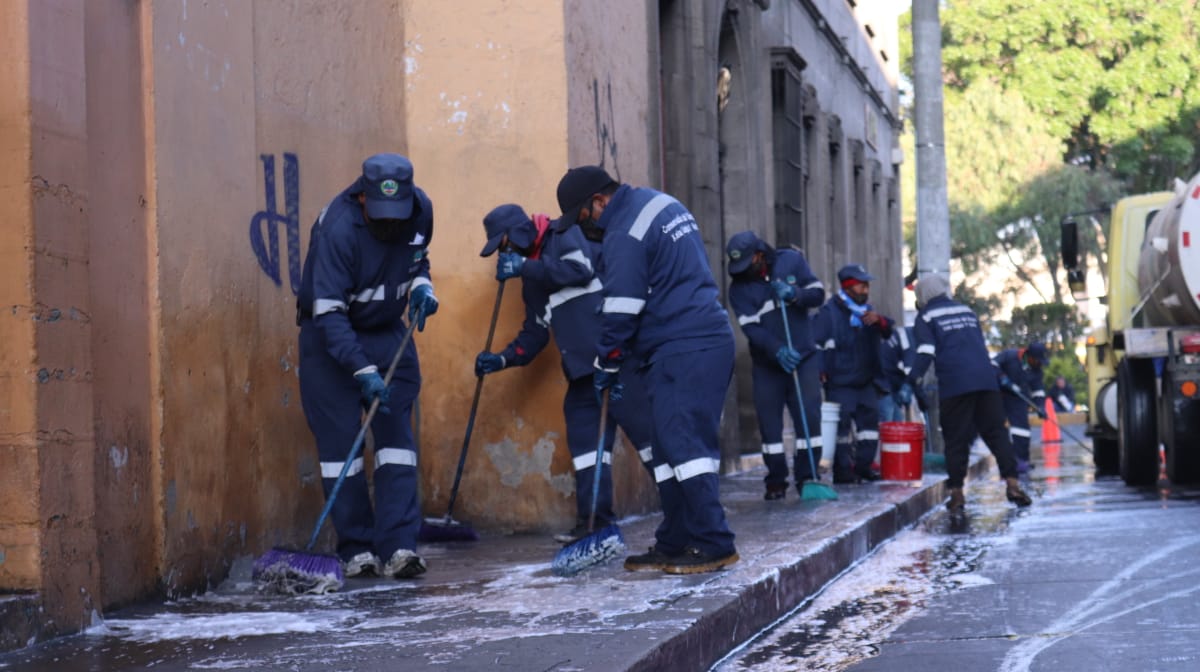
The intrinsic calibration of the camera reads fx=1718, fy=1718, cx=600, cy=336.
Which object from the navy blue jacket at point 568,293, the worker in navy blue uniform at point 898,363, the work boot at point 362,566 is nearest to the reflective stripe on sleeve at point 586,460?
the navy blue jacket at point 568,293

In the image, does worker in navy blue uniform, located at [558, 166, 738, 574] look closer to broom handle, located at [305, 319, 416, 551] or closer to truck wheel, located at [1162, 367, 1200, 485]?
broom handle, located at [305, 319, 416, 551]

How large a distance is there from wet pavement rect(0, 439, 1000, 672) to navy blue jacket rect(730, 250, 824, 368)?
3344 mm

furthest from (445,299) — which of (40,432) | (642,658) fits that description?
(642,658)

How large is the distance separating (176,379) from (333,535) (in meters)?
1.94

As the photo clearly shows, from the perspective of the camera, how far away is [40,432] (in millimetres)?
5570

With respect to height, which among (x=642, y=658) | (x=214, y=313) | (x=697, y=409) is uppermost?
(x=214, y=313)

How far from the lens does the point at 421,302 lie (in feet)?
24.8

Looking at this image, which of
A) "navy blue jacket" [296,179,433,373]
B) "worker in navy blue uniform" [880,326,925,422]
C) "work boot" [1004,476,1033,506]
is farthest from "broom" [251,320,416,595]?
"worker in navy blue uniform" [880,326,925,422]

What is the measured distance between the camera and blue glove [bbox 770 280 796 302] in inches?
462

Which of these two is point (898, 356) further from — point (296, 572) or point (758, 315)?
point (296, 572)

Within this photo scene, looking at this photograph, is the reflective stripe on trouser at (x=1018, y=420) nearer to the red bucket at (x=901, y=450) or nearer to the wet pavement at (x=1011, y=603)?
the red bucket at (x=901, y=450)

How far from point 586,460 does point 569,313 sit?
77 centimetres

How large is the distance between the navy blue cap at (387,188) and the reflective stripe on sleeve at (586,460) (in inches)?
86.1

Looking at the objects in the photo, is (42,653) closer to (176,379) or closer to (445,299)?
(176,379)
